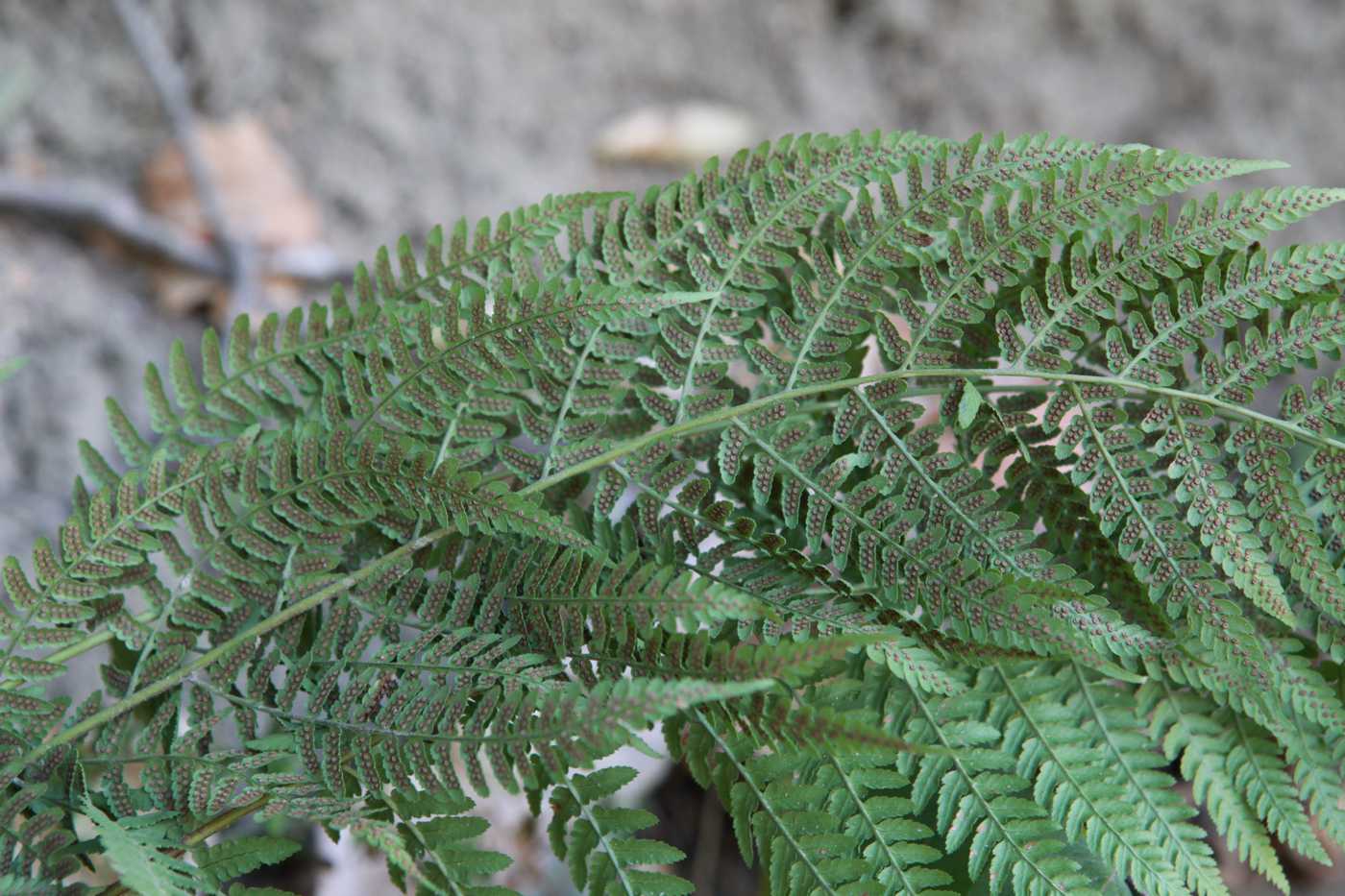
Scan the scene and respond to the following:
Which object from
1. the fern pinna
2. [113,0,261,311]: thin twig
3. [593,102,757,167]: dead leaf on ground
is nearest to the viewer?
the fern pinna

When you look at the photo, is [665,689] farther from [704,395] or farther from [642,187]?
[642,187]

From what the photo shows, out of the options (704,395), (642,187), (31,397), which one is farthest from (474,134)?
(704,395)

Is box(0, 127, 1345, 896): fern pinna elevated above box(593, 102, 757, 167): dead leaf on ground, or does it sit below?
below

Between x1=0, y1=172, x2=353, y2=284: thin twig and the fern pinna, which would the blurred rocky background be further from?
the fern pinna

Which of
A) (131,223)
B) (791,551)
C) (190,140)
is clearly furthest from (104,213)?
(791,551)

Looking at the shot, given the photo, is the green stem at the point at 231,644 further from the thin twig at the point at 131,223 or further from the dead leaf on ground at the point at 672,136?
the dead leaf on ground at the point at 672,136

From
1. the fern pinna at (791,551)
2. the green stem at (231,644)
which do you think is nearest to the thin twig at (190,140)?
the fern pinna at (791,551)

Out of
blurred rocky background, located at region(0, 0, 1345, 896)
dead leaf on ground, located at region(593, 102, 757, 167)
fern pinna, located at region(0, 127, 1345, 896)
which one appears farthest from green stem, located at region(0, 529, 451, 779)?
dead leaf on ground, located at region(593, 102, 757, 167)

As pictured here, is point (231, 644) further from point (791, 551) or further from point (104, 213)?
point (104, 213)
